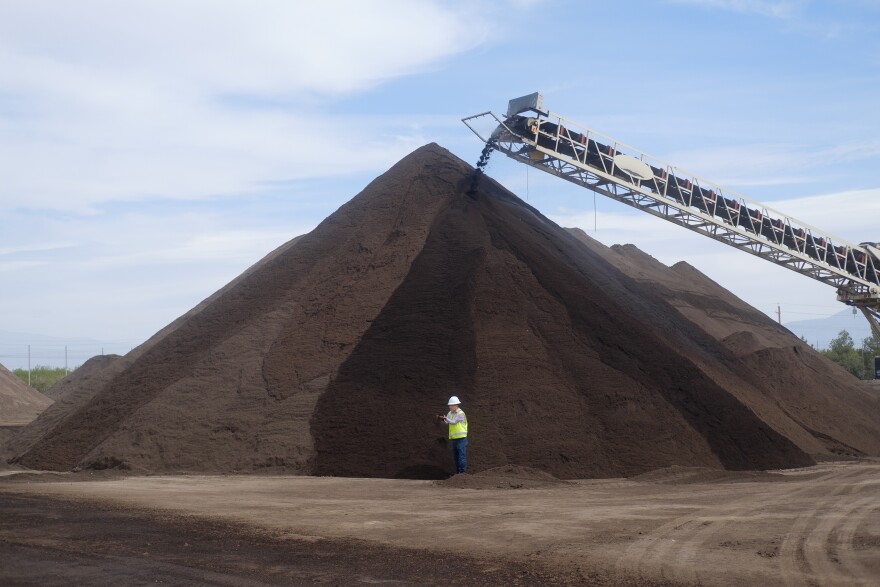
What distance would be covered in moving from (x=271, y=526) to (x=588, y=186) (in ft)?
60.2

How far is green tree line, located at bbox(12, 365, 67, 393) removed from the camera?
212ft

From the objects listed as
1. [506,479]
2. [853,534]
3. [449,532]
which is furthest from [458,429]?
[853,534]

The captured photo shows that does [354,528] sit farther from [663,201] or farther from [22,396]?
[22,396]

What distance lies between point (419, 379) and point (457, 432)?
215cm

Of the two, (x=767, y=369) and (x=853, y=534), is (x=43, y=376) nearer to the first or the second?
(x=767, y=369)

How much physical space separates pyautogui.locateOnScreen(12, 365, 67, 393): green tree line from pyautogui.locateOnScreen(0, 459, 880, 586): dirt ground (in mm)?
55516

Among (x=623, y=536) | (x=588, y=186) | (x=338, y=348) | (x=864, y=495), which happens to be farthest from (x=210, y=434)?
(x=588, y=186)

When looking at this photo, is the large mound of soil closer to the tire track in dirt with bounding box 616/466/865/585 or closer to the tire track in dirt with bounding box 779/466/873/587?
the tire track in dirt with bounding box 616/466/865/585

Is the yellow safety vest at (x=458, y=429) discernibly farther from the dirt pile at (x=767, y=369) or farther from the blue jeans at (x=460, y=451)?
the dirt pile at (x=767, y=369)

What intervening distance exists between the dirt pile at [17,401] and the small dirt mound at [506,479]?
1207 inches

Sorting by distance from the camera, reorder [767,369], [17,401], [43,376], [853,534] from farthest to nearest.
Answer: [43,376], [17,401], [767,369], [853,534]

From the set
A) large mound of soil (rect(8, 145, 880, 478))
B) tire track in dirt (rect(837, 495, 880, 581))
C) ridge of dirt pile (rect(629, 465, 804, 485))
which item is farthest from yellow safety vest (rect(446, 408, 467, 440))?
tire track in dirt (rect(837, 495, 880, 581))

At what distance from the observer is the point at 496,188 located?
24.1 meters

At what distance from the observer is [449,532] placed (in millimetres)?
9242
